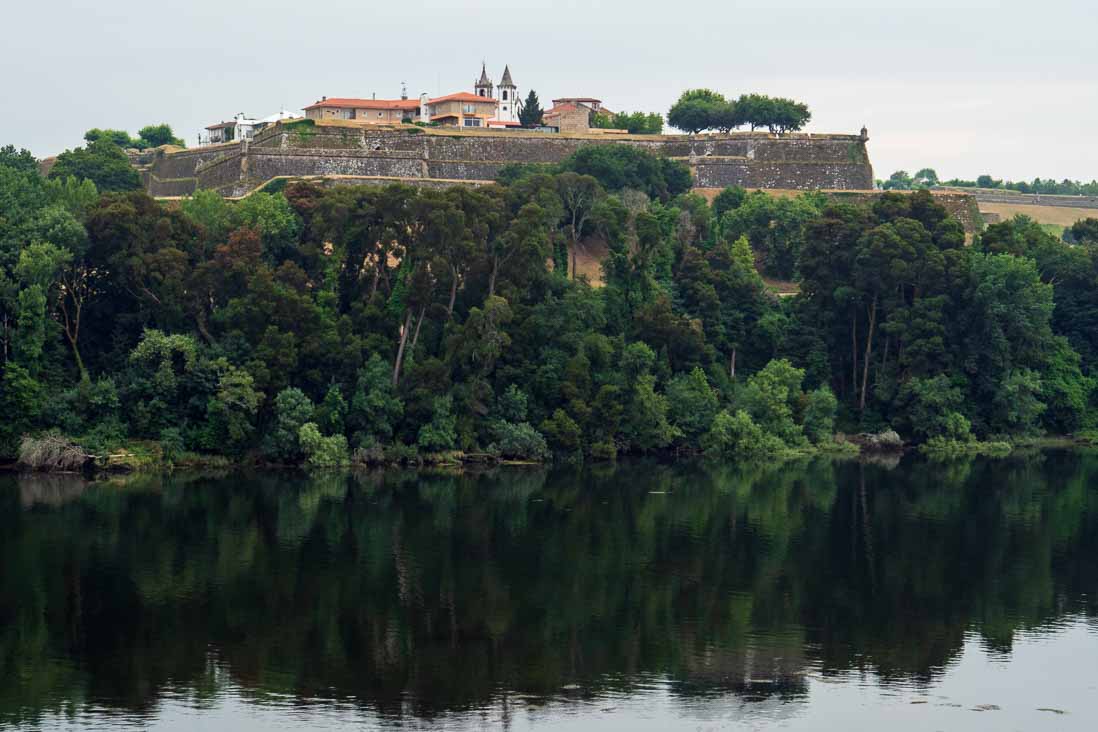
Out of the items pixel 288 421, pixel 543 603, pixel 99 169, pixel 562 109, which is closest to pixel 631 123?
pixel 562 109

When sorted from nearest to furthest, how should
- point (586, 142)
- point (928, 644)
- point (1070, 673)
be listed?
1. point (1070, 673)
2. point (928, 644)
3. point (586, 142)

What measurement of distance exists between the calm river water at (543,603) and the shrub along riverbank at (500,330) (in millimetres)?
3400

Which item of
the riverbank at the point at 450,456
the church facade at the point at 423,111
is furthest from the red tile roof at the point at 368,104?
the riverbank at the point at 450,456

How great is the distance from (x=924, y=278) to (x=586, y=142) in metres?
24.5

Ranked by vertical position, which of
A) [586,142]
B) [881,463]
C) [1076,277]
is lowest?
[881,463]

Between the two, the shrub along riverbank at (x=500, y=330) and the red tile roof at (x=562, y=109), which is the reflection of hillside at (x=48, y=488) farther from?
the red tile roof at (x=562, y=109)

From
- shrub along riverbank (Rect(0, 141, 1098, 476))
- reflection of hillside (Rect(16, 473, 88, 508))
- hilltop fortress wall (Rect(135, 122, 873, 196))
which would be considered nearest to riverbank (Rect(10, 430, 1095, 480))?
shrub along riverbank (Rect(0, 141, 1098, 476))

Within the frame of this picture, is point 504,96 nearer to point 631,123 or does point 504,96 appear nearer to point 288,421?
point 631,123

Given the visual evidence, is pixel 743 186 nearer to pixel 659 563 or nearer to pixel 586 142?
pixel 586 142

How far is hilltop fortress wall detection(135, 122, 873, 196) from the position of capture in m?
76.9

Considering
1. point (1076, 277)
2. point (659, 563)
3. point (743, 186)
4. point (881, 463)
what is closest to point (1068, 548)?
point (659, 563)

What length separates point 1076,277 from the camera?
70.1 meters

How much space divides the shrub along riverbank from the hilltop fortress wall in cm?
1290

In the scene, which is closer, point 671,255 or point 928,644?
point 928,644
